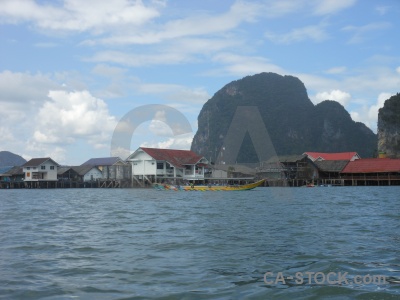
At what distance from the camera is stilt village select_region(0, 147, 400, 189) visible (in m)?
53.5

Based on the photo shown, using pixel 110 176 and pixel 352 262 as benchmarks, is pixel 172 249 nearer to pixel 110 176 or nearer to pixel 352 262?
pixel 352 262

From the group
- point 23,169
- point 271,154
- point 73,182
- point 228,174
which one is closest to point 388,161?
point 271,154

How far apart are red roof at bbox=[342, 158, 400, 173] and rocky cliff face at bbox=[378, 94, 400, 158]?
14438mm

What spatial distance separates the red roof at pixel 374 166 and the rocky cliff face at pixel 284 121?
1756 inches

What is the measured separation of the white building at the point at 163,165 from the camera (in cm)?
5284

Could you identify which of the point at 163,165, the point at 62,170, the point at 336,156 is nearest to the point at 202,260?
the point at 163,165

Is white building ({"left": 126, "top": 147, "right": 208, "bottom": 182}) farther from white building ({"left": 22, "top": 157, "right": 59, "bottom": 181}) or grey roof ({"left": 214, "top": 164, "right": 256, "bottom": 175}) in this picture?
white building ({"left": 22, "top": 157, "right": 59, "bottom": 181})

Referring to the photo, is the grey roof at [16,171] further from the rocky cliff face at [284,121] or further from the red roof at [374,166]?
the rocky cliff face at [284,121]

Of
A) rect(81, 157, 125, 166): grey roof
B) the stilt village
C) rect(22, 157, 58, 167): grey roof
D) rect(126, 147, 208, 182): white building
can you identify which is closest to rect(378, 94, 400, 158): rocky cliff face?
the stilt village

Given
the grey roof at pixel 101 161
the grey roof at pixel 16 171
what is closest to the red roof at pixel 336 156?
the grey roof at pixel 101 161

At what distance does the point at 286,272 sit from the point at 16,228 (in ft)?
29.4

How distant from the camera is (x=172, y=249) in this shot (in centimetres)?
905
